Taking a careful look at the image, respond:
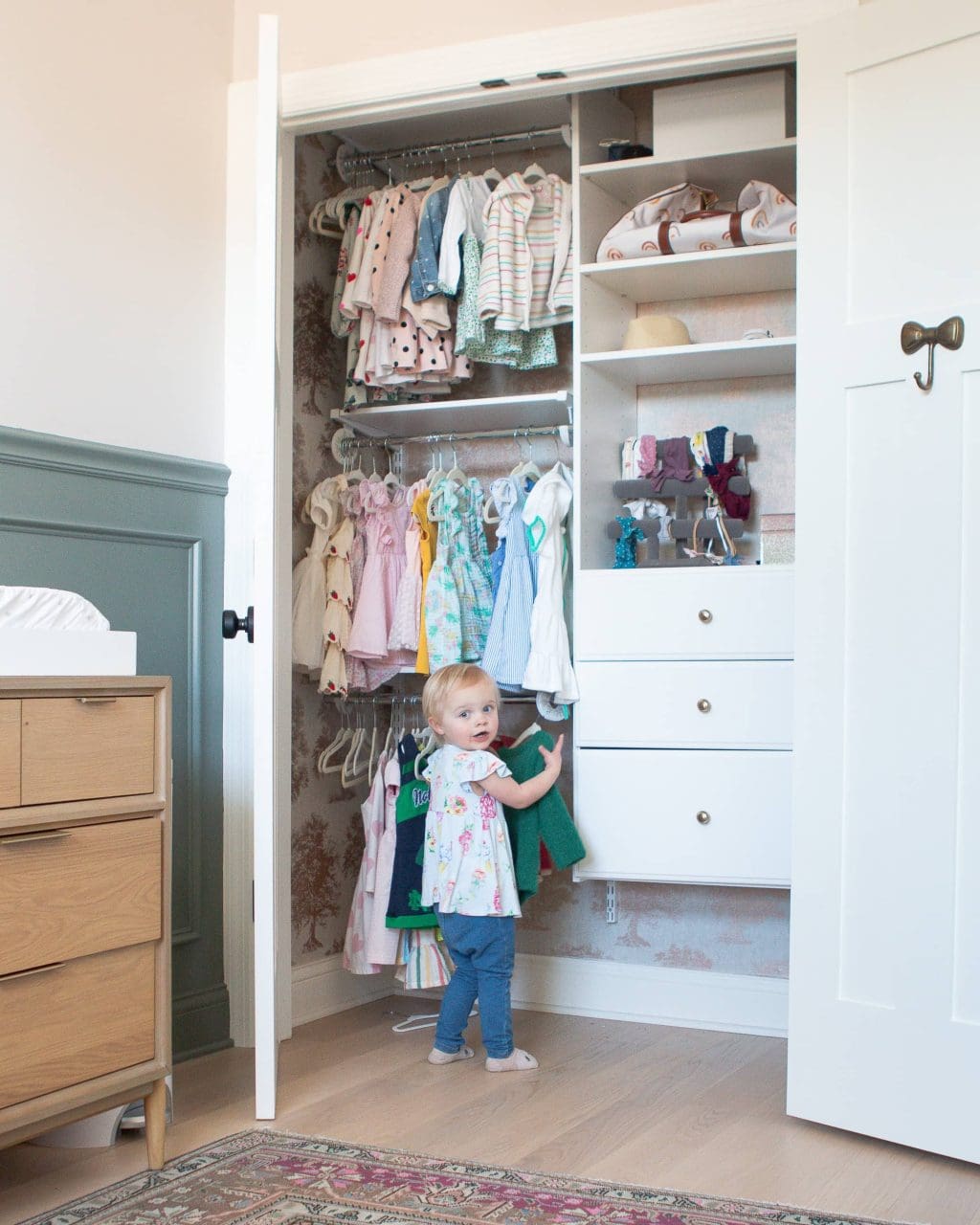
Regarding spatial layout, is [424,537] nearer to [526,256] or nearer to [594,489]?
[594,489]

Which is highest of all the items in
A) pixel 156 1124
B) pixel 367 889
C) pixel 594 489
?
pixel 594 489

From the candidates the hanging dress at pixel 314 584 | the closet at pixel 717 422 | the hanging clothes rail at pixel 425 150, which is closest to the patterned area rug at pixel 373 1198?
the closet at pixel 717 422

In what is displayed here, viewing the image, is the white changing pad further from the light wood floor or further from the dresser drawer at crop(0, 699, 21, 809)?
the light wood floor

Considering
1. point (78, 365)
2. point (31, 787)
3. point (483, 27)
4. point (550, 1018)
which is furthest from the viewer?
point (550, 1018)

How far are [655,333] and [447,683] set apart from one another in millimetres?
986

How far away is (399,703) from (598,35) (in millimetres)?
1716

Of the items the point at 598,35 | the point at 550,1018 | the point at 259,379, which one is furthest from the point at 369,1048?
the point at 598,35

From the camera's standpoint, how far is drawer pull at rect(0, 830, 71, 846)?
6.30ft

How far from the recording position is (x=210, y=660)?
9.73 ft

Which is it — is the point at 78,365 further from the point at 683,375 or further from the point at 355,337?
the point at 683,375

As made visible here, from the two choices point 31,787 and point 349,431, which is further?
point 349,431

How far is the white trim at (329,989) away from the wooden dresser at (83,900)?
1.10 m

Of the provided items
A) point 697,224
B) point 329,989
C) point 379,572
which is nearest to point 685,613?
point 379,572

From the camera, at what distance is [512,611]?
125 inches
